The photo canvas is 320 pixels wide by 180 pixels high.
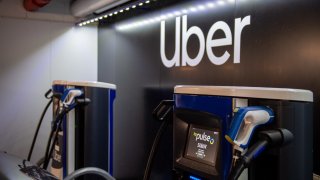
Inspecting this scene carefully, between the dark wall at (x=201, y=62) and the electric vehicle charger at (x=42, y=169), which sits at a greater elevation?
the dark wall at (x=201, y=62)

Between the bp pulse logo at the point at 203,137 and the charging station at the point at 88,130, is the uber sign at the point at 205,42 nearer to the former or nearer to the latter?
the charging station at the point at 88,130

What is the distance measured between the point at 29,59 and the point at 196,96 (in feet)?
13.0

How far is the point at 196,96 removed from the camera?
1.94 meters

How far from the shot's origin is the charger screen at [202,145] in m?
1.86

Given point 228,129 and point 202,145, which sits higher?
point 228,129

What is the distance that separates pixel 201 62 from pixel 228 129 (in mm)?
1926

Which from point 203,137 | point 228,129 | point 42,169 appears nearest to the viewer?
point 228,129

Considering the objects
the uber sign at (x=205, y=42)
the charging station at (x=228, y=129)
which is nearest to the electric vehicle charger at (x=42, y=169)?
the charging station at (x=228, y=129)

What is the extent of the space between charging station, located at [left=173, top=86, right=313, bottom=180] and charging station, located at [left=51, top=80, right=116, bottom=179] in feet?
5.24

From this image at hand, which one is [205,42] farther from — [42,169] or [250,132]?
[250,132]

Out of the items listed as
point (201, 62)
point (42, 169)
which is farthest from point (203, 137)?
point (201, 62)

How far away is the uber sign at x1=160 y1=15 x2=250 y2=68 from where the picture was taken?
3.13 meters

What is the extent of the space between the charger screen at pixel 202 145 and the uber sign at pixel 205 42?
1335 mm

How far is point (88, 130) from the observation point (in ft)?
11.6
